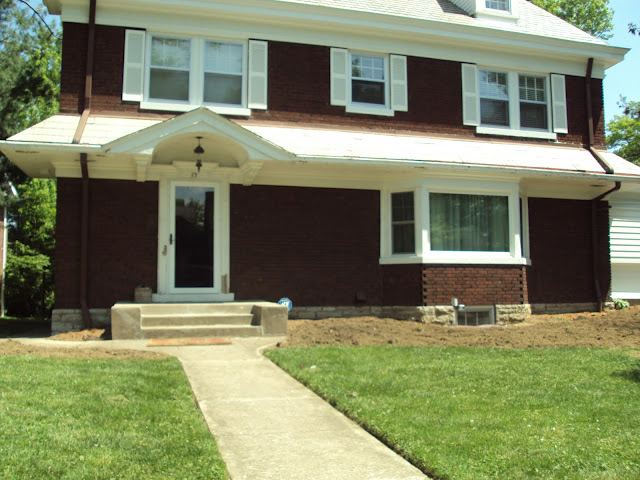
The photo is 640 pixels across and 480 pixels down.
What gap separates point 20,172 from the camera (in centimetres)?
1509

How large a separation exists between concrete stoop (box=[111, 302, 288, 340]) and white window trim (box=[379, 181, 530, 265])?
11.4 feet

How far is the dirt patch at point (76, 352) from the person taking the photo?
7852 mm

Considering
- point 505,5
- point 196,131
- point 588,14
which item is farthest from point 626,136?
point 196,131

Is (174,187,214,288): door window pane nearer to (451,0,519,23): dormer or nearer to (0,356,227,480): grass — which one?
(0,356,227,480): grass

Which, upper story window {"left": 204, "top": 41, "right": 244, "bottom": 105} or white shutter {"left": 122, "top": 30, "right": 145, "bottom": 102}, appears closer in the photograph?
white shutter {"left": 122, "top": 30, "right": 145, "bottom": 102}

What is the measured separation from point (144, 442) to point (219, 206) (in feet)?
26.3

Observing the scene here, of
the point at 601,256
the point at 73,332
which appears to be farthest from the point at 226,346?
the point at 601,256

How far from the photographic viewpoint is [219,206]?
11.9m

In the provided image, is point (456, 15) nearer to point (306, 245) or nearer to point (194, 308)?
point (306, 245)

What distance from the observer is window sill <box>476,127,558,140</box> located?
13.8m

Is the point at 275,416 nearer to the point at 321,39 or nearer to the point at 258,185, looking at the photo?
the point at 258,185

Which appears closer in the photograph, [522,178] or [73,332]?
[73,332]

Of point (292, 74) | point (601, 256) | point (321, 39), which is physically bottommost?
point (601, 256)

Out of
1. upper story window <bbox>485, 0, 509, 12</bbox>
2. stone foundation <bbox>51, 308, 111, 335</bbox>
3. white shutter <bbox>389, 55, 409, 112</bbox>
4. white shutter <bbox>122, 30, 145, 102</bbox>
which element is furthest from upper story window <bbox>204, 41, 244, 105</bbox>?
upper story window <bbox>485, 0, 509, 12</bbox>
